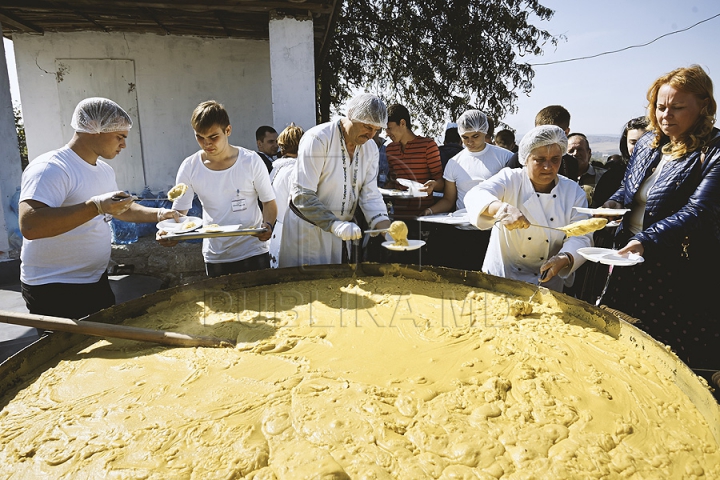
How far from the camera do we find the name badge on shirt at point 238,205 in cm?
299

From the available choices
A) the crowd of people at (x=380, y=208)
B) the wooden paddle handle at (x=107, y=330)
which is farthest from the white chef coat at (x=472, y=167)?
the wooden paddle handle at (x=107, y=330)

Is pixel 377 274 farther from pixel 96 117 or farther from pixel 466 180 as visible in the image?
pixel 96 117

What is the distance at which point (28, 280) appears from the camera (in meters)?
2.28

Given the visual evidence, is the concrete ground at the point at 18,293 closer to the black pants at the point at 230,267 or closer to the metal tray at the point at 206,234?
the black pants at the point at 230,267

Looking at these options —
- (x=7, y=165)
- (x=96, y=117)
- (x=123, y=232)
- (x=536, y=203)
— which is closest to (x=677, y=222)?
(x=536, y=203)

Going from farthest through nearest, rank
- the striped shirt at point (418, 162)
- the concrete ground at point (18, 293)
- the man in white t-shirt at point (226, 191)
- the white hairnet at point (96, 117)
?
the striped shirt at point (418, 162) < the concrete ground at point (18, 293) < the man in white t-shirt at point (226, 191) < the white hairnet at point (96, 117)

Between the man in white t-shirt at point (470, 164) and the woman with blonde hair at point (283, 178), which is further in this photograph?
the man in white t-shirt at point (470, 164)

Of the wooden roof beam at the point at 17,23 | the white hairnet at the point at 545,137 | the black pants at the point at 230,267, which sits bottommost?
the black pants at the point at 230,267

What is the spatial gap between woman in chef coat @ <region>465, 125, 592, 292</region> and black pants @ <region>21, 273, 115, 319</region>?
7.54 ft

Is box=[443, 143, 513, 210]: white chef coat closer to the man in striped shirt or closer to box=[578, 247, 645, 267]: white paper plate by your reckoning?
the man in striped shirt

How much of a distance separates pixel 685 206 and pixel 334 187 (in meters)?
2.08

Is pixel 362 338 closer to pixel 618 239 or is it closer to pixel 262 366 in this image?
pixel 262 366

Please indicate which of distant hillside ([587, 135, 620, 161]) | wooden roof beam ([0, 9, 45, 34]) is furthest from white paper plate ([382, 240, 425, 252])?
distant hillside ([587, 135, 620, 161])

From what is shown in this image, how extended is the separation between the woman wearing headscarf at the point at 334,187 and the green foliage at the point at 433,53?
7217 millimetres
